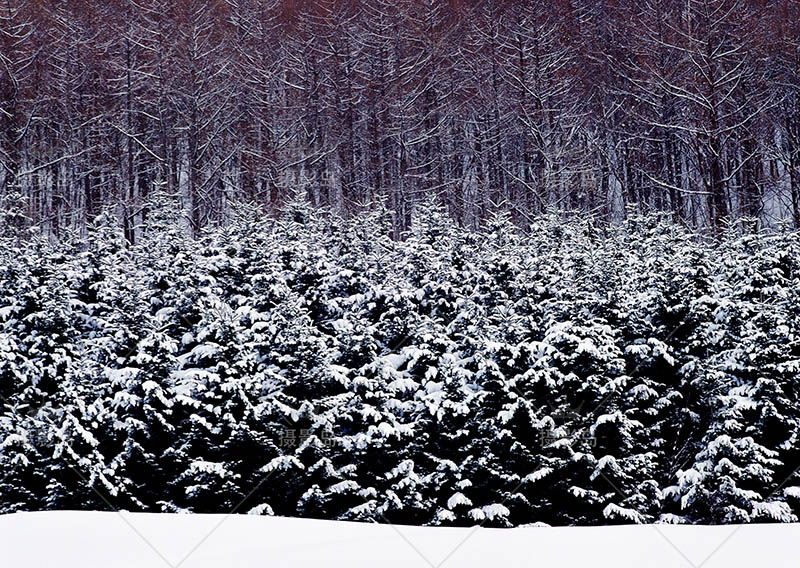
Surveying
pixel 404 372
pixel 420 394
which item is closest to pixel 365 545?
pixel 420 394

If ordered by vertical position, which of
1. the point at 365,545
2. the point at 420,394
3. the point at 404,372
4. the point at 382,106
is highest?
the point at 382,106

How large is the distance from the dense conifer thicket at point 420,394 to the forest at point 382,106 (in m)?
10.6

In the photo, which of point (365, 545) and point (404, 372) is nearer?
point (365, 545)

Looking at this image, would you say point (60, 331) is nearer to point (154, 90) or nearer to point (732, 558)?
point (732, 558)

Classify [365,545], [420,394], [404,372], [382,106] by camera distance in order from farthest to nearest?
1. [382,106]
2. [404,372]
3. [420,394]
4. [365,545]

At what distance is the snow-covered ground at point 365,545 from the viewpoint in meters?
5.05

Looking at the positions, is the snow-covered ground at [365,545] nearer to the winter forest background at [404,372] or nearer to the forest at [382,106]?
the winter forest background at [404,372]

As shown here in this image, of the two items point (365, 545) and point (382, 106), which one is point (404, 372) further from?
point (382, 106)

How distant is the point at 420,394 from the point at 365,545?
199 inches

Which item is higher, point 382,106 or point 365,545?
point 382,106

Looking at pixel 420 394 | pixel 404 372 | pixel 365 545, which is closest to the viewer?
pixel 365 545

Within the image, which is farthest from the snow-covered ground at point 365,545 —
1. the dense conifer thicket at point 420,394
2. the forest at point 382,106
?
the forest at point 382,106

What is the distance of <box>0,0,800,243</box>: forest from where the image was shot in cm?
2345

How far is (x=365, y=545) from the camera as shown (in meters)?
5.45
